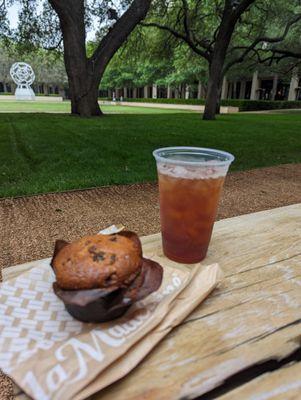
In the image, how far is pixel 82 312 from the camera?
0.71 meters

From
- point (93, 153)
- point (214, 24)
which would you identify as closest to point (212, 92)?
point (214, 24)

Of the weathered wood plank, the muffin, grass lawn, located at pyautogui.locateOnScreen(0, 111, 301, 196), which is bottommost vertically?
grass lawn, located at pyautogui.locateOnScreen(0, 111, 301, 196)

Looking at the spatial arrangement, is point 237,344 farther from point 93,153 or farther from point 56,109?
point 56,109

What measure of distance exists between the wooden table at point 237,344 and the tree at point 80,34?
11779 mm

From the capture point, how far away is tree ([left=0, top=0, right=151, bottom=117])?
1102 centimetres

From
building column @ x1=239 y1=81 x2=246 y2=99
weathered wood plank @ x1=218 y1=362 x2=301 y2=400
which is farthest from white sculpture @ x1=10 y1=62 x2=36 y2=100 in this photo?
weathered wood plank @ x1=218 y1=362 x2=301 y2=400

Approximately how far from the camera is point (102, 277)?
0.68m

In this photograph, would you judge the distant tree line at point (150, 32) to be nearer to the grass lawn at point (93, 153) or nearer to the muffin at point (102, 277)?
the grass lawn at point (93, 153)

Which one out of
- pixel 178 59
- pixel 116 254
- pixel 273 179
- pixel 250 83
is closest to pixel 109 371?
pixel 116 254

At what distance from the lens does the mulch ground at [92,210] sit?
2.57m

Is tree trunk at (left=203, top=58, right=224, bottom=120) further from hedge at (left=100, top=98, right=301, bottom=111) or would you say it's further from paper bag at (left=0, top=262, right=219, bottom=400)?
hedge at (left=100, top=98, right=301, bottom=111)

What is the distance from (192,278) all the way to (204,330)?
0.17 metres

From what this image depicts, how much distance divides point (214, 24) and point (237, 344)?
1887 cm

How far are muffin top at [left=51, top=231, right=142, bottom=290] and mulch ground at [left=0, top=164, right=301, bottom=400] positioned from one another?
5.55 ft
